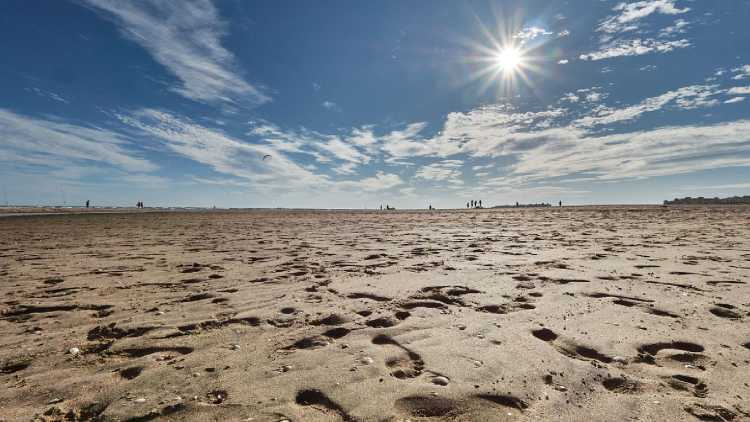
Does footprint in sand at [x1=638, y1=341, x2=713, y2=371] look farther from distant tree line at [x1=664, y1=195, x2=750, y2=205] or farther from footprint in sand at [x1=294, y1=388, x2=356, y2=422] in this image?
distant tree line at [x1=664, y1=195, x2=750, y2=205]

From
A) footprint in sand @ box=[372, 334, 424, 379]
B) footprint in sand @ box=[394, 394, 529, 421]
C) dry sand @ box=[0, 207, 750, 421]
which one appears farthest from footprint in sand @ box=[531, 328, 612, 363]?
footprint in sand @ box=[372, 334, 424, 379]

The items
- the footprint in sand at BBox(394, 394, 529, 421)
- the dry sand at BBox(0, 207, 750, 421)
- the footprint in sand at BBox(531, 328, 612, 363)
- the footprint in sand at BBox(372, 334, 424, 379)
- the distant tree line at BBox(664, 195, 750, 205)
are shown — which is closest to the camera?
the footprint in sand at BBox(394, 394, 529, 421)

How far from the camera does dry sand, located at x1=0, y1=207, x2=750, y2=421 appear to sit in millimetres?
2381

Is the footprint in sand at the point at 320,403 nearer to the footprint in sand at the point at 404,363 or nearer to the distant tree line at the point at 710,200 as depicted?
the footprint in sand at the point at 404,363

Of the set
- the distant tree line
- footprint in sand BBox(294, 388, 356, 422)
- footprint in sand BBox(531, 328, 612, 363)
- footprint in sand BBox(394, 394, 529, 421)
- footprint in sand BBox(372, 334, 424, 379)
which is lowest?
footprint in sand BBox(294, 388, 356, 422)

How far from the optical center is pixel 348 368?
2.91 meters

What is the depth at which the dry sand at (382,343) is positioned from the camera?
2.38 metres

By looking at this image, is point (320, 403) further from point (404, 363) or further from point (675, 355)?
point (675, 355)

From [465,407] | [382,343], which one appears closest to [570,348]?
[465,407]

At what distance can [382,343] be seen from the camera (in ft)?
11.3

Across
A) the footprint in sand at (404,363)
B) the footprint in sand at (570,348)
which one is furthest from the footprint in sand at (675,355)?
the footprint in sand at (404,363)

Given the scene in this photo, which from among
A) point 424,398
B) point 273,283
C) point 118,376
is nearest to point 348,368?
point 424,398

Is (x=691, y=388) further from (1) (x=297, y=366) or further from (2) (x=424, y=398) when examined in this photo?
(1) (x=297, y=366)

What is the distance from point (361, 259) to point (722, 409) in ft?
21.6
